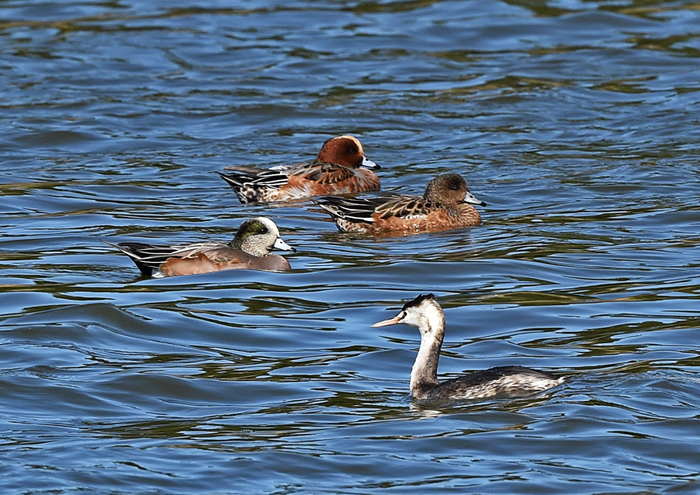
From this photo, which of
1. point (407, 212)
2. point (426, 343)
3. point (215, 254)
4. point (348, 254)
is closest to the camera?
point (426, 343)

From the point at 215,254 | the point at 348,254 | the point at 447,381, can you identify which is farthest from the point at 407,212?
the point at 447,381

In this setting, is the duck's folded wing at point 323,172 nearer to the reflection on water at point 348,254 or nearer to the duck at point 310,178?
the duck at point 310,178

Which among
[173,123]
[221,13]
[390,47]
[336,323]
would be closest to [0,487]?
[336,323]

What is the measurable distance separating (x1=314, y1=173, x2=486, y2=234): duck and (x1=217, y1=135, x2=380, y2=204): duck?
6.14ft

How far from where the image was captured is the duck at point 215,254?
1268cm

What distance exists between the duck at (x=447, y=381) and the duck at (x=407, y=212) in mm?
5374

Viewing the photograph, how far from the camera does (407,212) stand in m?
15.1

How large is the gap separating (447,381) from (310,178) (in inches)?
321

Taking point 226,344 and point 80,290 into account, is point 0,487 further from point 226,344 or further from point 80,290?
point 80,290

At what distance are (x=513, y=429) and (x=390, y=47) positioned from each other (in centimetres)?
1814

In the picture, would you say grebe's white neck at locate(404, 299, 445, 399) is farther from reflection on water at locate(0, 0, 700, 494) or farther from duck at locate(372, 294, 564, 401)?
reflection on water at locate(0, 0, 700, 494)

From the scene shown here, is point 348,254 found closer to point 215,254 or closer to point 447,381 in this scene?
point 215,254

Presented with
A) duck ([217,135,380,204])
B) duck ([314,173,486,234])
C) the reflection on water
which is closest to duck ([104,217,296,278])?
the reflection on water

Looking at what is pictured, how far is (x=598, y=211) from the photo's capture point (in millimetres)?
15680
